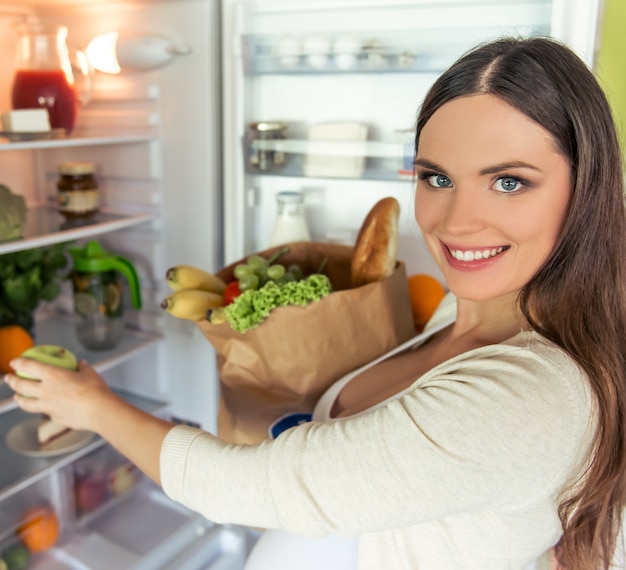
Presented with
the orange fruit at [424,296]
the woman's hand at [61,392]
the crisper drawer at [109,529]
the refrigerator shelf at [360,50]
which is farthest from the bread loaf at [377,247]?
the crisper drawer at [109,529]

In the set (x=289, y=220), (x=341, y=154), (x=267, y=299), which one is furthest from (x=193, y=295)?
(x=341, y=154)

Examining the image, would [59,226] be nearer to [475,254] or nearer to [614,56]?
[475,254]

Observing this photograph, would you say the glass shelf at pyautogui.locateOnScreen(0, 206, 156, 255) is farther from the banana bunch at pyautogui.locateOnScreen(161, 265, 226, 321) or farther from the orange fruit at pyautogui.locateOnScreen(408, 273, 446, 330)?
the orange fruit at pyautogui.locateOnScreen(408, 273, 446, 330)

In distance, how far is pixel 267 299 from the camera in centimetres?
94

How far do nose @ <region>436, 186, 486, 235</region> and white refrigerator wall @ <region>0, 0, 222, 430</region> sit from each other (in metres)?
0.78

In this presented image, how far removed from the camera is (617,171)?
71 cm

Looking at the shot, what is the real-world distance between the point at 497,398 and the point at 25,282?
998 mm

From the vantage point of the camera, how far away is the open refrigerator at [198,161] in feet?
4.04

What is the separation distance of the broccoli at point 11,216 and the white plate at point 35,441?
1.45ft

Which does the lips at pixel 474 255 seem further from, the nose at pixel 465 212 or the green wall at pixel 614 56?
the green wall at pixel 614 56

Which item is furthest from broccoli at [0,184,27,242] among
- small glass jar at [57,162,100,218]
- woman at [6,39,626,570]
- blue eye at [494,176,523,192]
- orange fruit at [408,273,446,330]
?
blue eye at [494,176,523,192]

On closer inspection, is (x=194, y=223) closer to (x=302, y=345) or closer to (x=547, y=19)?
(x=302, y=345)

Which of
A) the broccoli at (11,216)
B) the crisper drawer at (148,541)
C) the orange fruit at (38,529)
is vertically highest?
the broccoli at (11,216)

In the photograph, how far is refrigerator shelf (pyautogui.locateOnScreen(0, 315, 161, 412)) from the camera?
137 centimetres
